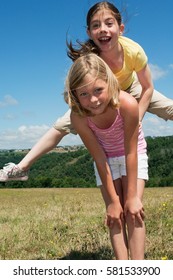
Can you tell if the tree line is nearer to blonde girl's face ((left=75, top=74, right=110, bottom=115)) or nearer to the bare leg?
the bare leg

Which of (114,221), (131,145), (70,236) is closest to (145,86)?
(131,145)

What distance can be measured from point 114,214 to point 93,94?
1174 mm

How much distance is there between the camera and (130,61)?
15.4 ft

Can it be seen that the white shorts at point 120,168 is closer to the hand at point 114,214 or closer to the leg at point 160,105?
the hand at point 114,214

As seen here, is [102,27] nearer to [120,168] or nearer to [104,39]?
[104,39]

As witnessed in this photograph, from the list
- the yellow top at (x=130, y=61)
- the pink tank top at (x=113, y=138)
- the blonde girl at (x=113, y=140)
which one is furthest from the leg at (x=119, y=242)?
the yellow top at (x=130, y=61)

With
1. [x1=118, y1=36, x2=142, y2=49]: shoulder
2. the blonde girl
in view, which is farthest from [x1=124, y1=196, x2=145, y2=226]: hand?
[x1=118, y1=36, x2=142, y2=49]: shoulder

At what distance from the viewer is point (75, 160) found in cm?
15588

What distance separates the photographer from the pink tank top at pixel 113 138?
4145 mm

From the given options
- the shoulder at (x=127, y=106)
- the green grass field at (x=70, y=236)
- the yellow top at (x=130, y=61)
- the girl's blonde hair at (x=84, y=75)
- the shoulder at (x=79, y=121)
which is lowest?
the green grass field at (x=70, y=236)

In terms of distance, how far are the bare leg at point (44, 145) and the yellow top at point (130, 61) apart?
1307mm

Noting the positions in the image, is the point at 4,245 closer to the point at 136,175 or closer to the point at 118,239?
the point at 118,239

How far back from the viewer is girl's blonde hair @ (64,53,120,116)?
3.87m
